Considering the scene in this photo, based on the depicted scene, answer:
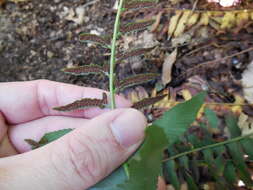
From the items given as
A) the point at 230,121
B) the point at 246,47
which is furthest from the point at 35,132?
the point at 246,47

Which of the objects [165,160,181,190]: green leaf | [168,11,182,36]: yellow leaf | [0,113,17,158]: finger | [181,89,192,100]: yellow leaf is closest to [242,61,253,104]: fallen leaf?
[181,89,192,100]: yellow leaf

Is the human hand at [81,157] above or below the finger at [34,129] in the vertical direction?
above

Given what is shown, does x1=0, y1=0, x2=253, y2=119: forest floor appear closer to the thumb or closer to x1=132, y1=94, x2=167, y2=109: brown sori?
x1=132, y1=94, x2=167, y2=109: brown sori

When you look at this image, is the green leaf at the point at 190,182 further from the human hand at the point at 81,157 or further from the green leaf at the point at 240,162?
the human hand at the point at 81,157

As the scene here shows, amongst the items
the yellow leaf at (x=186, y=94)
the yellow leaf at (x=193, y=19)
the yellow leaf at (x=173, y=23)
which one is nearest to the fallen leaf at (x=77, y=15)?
the yellow leaf at (x=173, y=23)

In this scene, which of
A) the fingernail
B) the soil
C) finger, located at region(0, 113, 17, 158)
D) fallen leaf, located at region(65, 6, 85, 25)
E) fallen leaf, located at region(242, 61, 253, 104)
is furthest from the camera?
fallen leaf, located at region(65, 6, 85, 25)

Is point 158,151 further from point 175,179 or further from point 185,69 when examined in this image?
point 185,69

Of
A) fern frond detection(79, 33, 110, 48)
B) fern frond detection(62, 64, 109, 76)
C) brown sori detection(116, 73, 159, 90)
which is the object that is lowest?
brown sori detection(116, 73, 159, 90)
